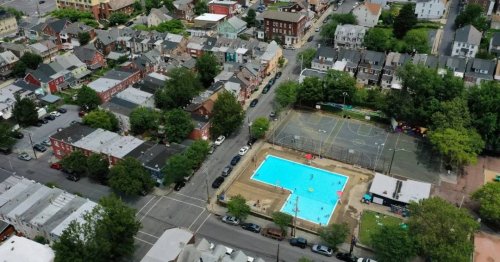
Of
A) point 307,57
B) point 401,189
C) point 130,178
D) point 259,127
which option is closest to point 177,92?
point 259,127

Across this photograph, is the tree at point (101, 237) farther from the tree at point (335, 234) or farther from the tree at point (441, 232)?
the tree at point (441, 232)

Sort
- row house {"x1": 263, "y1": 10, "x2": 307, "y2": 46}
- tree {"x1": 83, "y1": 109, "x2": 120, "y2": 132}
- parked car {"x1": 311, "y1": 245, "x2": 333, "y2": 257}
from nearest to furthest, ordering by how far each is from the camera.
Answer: parked car {"x1": 311, "y1": 245, "x2": 333, "y2": 257} → tree {"x1": 83, "y1": 109, "x2": 120, "y2": 132} → row house {"x1": 263, "y1": 10, "x2": 307, "y2": 46}

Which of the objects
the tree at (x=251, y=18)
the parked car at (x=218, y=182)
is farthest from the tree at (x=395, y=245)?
the tree at (x=251, y=18)

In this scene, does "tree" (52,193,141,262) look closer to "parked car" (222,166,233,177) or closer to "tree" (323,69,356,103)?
"parked car" (222,166,233,177)

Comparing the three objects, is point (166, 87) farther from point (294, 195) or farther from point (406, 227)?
point (406, 227)

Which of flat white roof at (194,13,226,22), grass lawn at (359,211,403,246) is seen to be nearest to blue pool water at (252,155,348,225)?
grass lawn at (359,211,403,246)

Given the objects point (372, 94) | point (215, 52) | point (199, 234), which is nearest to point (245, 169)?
point (199, 234)

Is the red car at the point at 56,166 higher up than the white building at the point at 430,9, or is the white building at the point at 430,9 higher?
the white building at the point at 430,9
